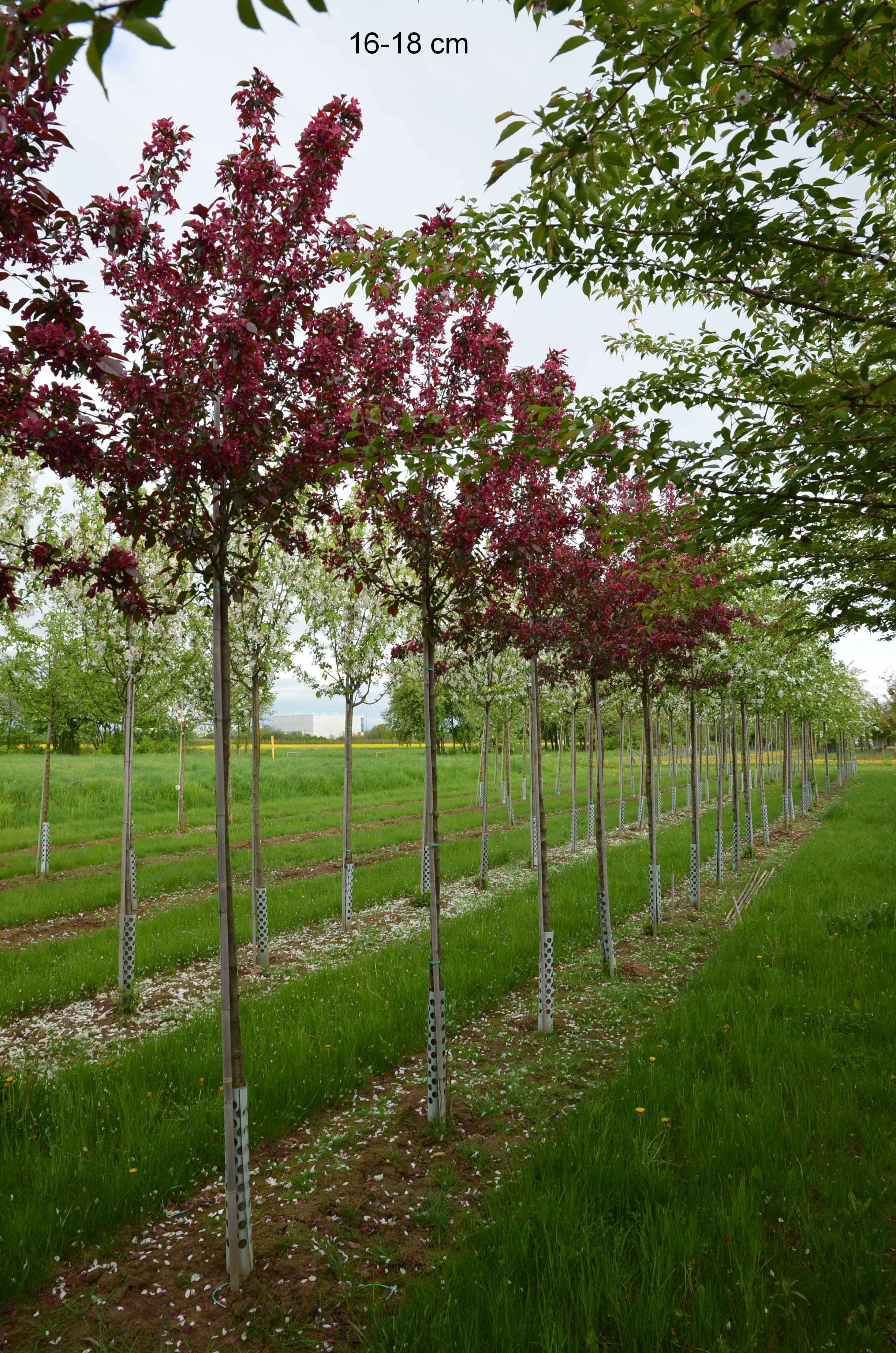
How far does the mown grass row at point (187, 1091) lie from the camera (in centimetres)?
409

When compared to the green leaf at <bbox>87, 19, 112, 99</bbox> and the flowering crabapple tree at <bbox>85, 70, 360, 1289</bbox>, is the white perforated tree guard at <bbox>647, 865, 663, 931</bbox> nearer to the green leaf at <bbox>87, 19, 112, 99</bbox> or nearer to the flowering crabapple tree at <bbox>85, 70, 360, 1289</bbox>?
the flowering crabapple tree at <bbox>85, 70, 360, 1289</bbox>

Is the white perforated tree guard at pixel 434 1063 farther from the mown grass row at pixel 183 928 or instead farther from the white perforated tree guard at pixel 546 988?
the mown grass row at pixel 183 928

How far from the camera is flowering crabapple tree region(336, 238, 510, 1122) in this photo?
5.14 meters

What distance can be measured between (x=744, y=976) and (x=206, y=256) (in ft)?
27.6

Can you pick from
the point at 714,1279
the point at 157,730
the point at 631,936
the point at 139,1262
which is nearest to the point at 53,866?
the point at 157,730

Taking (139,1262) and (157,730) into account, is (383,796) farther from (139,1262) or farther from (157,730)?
(139,1262)

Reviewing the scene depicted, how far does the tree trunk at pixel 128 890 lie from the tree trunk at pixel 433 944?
13.7 feet

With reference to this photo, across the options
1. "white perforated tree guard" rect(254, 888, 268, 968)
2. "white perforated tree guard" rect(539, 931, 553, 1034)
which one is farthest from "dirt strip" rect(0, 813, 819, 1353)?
"white perforated tree guard" rect(254, 888, 268, 968)

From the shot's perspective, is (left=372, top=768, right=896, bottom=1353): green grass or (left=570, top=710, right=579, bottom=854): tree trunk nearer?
(left=372, top=768, right=896, bottom=1353): green grass

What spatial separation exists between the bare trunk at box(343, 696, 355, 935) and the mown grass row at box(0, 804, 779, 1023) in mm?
836

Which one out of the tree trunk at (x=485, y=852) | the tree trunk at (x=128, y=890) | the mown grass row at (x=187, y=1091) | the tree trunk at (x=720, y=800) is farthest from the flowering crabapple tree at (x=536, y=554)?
the tree trunk at (x=720, y=800)

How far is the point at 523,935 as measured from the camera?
9758mm

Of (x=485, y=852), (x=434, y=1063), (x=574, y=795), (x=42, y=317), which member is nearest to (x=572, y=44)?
(x=42, y=317)

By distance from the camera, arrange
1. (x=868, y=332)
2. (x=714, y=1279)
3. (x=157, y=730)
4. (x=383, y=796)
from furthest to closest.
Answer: (x=383, y=796), (x=157, y=730), (x=868, y=332), (x=714, y=1279)
